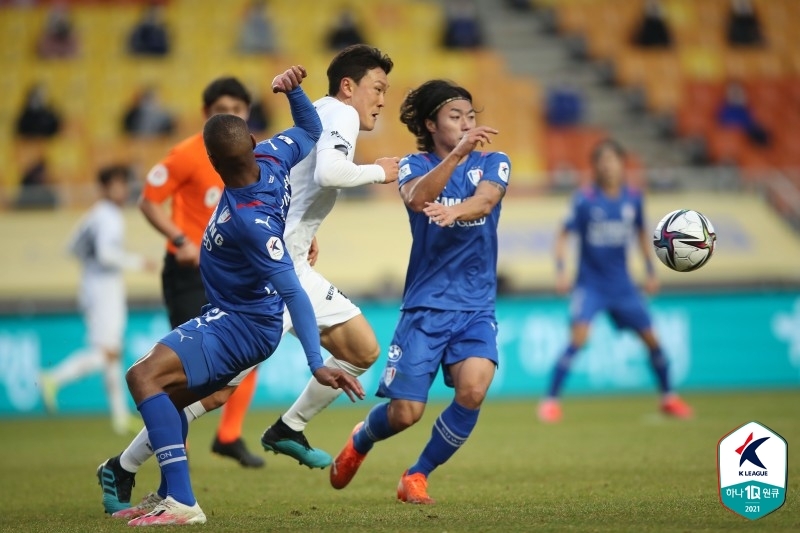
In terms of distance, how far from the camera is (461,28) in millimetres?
22078

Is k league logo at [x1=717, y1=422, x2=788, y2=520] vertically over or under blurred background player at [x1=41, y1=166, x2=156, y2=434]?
under

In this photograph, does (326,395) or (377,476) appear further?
(377,476)

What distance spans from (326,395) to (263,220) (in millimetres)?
1759

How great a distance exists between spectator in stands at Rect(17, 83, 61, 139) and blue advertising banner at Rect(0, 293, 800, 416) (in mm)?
5420

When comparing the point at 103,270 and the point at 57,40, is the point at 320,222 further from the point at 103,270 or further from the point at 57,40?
the point at 57,40

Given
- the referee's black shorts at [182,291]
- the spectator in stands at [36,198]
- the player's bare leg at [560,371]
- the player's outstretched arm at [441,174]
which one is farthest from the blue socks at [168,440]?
the spectator in stands at [36,198]

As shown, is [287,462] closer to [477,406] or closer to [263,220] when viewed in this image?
[477,406]

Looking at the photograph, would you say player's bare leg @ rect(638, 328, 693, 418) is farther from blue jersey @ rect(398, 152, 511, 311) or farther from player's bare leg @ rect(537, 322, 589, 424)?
blue jersey @ rect(398, 152, 511, 311)

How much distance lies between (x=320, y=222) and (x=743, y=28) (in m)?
18.5

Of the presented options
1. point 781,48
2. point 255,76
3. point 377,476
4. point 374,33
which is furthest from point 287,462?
point 781,48

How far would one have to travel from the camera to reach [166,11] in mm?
22531

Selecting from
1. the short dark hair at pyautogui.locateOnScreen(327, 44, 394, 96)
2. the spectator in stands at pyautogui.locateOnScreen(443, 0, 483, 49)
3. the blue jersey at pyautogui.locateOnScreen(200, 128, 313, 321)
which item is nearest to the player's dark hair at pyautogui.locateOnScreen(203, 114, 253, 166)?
the blue jersey at pyautogui.locateOnScreen(200, 128, 313, 321)

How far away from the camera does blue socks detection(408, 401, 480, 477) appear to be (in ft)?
21.4

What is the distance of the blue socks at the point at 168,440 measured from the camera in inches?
219
